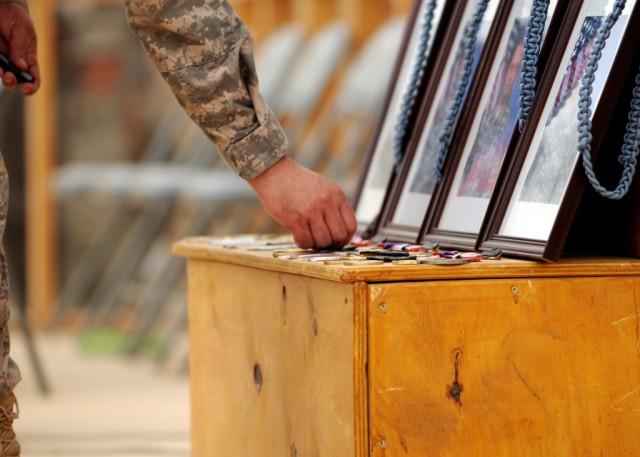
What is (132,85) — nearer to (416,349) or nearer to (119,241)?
(119,241)

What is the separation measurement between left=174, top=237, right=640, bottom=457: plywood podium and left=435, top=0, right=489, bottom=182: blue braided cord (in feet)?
0.92

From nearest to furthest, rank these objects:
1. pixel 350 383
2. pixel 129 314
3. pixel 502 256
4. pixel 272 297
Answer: pixel 350 383
pixel 502 256
pixel 272 297
pixel 129 314

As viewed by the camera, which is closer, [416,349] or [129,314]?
[416,349]

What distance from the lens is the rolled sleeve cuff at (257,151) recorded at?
144 cm

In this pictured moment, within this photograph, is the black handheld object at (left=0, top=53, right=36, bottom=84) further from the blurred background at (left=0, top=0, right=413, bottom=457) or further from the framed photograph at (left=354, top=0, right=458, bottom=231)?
the blurred background at (left=0, top=0, right=413, bottom=457)

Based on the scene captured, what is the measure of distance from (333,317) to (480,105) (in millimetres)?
405

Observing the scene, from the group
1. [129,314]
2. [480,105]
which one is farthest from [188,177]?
[480,105]

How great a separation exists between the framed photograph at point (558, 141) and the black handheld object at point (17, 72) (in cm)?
59

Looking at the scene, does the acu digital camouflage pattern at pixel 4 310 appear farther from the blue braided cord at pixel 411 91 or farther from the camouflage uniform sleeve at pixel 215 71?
the blue braided cord at pixel 411 91

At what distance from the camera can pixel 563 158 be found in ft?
4.56

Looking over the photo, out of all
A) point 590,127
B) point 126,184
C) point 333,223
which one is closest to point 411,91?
point 333,223

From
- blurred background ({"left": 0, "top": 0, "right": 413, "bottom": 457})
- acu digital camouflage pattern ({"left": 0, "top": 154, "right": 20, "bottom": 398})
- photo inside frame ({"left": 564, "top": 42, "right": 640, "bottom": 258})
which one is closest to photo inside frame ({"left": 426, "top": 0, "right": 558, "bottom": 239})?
photo inside frame ({"left": 564, "top": 42, "right": 640, "bottom": 258})

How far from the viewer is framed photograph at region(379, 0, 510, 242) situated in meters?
1.66

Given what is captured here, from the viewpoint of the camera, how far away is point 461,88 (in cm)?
163
